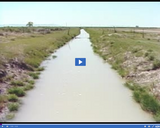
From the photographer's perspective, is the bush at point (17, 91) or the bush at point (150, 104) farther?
the bush at point (17, 91)

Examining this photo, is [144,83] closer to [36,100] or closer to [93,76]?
[93,76]

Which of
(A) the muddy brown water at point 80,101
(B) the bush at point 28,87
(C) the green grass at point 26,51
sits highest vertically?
(C) the green grass at point 26,51

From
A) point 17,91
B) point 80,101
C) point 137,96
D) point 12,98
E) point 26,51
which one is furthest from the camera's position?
point 26,51

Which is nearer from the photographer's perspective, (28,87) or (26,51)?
(28,87)

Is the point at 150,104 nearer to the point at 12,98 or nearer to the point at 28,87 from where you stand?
the point at 12,98

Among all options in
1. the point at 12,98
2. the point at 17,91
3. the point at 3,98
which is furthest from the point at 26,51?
the point at 3,98

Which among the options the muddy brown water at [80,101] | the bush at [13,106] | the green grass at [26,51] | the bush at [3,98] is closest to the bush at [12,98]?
the bush at [3,98]

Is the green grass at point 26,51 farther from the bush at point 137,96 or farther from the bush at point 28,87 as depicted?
the bush at point 137,96

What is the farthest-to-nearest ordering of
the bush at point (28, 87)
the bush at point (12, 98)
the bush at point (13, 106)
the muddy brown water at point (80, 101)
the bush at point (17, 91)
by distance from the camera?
1. the bush at point (28, 87)
2. the bush at point (17, 91)
3. the bush at point (12, 98)
4. the bush at point (13, 106)
5. the muddy brown water at point (80, 101)

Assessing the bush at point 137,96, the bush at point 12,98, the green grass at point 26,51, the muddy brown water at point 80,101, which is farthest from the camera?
the green grass at point 26,51

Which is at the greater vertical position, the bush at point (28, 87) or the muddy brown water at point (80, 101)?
the bush at point (28, 87)

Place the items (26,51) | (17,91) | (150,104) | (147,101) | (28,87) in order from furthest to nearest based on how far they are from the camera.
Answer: (26,51)
(28,87)
(17,91)
(147,101)
(150,104)

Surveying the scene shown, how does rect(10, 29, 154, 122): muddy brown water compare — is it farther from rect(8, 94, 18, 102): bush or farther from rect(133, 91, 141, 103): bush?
rect(8, 94, 18, 102): bush

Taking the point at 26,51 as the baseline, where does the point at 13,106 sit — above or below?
below
